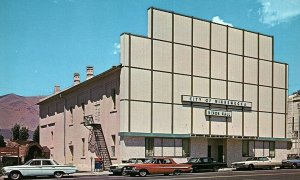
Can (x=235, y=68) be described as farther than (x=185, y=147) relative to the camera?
Yes

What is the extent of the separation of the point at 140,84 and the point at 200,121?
815cm

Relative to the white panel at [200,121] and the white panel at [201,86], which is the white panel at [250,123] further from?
the white panel at [201,86]

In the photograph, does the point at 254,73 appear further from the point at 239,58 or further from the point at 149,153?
the point at 149,153

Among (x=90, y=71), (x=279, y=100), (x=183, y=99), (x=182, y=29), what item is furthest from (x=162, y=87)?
(x=279, y=100)

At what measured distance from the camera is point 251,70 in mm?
51781

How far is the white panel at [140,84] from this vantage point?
4234 centimetres

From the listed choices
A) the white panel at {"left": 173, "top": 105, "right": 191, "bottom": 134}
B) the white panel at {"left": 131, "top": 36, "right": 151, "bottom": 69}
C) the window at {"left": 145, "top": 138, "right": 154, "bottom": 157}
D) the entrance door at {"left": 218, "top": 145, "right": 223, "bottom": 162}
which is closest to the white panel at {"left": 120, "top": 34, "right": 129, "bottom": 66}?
the white panel at {"left": 131, "top": 36, "right": 151, "bottom": 69}

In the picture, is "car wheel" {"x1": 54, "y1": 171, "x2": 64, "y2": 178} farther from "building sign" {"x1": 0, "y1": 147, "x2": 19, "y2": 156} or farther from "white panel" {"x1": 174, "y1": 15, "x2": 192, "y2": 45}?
"white panel" {"x1": 174, "y1": 15, "x2": 192, "y2": 45}

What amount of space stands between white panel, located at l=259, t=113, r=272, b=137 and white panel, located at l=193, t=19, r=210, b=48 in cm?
1111

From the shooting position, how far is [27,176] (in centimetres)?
3219

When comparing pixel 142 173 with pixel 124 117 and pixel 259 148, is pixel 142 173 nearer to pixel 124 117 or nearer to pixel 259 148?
pixel 124 117

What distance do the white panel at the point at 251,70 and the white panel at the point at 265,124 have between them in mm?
4130

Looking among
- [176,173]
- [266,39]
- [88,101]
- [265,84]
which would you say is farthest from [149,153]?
[266,39]

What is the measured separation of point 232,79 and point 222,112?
4.20 m
